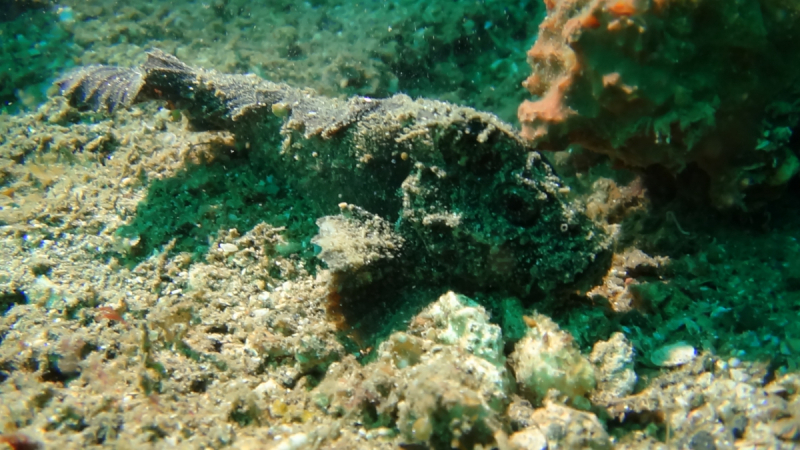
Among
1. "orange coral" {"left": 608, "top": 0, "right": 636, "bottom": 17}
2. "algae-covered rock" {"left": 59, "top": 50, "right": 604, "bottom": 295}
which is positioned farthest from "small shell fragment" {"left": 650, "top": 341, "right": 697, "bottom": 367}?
"orange coral" {"left": 608, "top": 0, "right": 636, "bottom": 17}

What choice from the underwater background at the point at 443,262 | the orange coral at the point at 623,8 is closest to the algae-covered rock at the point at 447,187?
the underwater background at the point at 443,262

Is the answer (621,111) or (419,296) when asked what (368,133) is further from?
(621,111)

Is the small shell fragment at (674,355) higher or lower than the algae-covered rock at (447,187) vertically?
lower

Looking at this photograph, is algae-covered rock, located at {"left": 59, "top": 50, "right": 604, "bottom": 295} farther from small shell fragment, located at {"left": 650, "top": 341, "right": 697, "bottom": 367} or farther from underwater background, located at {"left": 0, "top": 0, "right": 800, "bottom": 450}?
small shell fragment, located at {"left": 650, "top": 341, "right": 697, "bottom": 367}

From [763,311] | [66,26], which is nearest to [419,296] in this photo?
[763,311]

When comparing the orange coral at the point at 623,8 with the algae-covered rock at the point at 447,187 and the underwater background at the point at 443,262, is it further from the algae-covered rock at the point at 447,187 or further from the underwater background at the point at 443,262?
the algae-covered rock at the point at 447,187

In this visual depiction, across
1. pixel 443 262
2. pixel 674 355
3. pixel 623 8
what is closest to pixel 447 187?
pixel 443 262
